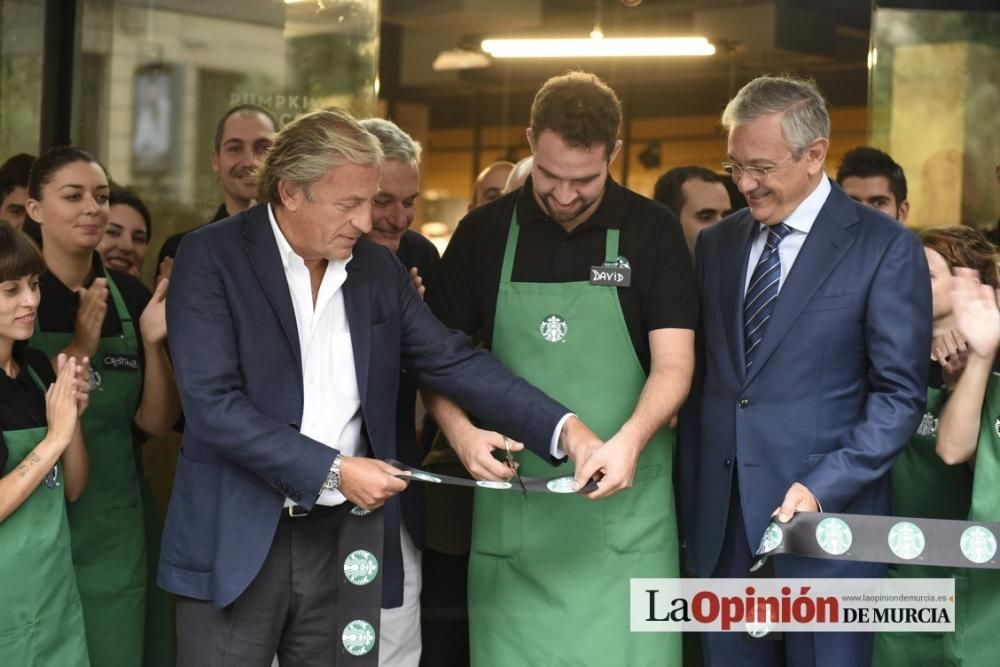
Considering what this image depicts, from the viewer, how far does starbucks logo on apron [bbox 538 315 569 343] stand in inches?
129

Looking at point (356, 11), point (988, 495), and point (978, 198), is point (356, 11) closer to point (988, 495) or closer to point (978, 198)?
point (978, 198)

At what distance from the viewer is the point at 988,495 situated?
308 cm

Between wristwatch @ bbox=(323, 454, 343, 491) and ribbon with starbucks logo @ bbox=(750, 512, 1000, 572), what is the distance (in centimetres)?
92

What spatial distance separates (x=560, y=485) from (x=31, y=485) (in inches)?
Answer: 46.4

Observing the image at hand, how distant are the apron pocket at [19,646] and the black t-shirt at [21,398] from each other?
36 centimetres

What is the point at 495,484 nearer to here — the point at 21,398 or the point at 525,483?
the point at 525,483

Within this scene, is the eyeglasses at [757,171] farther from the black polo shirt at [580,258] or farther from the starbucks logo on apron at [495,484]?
the starbucks logo on apron at [495,484]

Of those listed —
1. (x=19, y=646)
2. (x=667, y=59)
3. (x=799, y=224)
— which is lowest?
(x=19, y=646)

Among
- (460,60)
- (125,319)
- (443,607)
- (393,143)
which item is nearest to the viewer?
(393,143)

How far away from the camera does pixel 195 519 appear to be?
2840 mm

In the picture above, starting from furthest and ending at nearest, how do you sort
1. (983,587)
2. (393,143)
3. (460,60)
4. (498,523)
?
1. (460,60)
2. (393,143)
3. (498,523)
4. (983,587)

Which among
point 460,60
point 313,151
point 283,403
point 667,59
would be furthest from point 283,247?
point 460,60

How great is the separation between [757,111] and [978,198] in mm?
3356

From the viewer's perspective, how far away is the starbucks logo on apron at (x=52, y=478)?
10.3 ft
